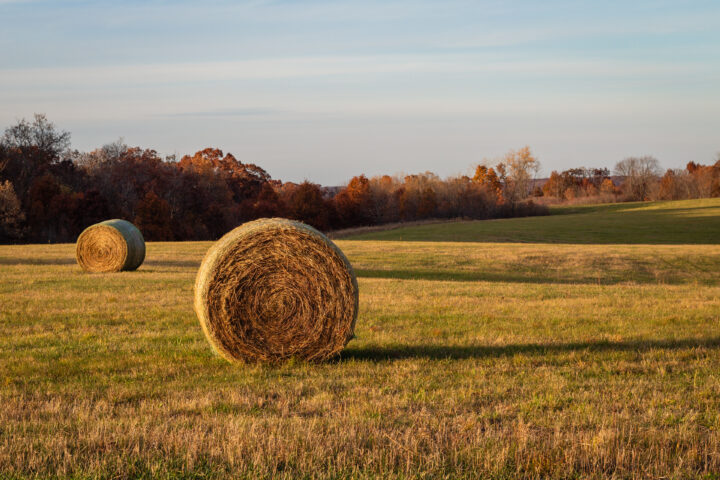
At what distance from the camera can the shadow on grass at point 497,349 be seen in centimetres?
956

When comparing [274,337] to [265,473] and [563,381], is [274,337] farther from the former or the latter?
[265,473]

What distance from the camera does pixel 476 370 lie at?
8492 mm

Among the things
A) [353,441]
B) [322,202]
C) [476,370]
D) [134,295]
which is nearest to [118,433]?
[353,441]

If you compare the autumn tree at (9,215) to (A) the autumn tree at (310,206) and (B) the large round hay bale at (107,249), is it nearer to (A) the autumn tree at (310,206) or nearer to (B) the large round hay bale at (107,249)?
(A) the autumn tree at (310,206)

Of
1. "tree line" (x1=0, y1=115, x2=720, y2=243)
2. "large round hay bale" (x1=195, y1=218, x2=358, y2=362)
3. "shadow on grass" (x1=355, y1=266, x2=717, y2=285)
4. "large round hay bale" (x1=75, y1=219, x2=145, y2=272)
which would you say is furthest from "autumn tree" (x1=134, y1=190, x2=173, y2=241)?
"large round hay bale" (x1=195, y1=218, x2=358, y2=362)

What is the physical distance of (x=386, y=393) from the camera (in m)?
7.45

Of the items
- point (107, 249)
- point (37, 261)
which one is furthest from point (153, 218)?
point (107, 249)

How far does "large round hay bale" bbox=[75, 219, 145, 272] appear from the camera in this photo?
24703 millimetres

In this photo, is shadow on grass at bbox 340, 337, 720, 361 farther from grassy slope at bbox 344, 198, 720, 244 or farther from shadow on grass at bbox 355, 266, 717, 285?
grassy slope at bbox 344, 198, 720, 244

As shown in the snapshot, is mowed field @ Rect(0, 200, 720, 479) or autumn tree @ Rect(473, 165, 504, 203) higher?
autumn tree @ Rect(473, 165, 504, 203)

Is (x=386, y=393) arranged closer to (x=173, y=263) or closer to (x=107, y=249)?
(x=107, y=249)

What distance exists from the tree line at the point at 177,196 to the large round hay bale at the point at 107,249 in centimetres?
3560

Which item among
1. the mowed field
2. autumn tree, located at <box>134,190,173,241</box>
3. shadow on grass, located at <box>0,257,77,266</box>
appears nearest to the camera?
the mowed field

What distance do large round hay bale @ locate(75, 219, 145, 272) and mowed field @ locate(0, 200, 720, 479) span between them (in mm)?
8179
